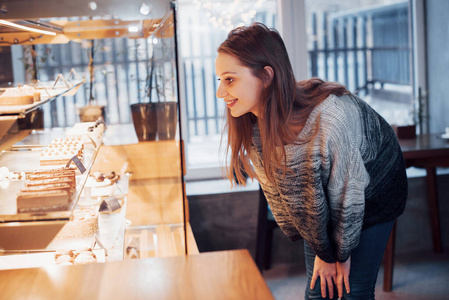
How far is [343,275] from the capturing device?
6.06 ft

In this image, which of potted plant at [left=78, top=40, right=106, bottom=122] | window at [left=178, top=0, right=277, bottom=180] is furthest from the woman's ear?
→ window at [left=178, top=0, right=277, bottom=180]

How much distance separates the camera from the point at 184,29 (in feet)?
12.6

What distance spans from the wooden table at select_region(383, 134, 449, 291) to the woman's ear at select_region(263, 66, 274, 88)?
1.88 m

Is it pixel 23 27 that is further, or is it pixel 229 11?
pixel 229 11

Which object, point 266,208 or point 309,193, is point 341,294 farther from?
point 266,208

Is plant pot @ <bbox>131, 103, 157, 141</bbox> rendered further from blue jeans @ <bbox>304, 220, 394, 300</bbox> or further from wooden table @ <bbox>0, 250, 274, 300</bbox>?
blue jeans @ <bbox>304, 220, 394, 300</bbox>

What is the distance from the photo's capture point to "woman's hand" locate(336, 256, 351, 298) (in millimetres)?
1834

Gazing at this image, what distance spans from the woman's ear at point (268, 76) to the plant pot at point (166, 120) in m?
0.38

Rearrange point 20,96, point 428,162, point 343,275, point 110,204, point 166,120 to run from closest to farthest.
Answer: point 20,96 → point 343,275 → point 110,204 → point 166,120 → point 428,162

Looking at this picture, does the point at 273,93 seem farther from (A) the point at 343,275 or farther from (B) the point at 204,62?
(B) the point at 204,62

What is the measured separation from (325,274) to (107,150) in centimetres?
95

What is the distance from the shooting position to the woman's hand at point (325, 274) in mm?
1861

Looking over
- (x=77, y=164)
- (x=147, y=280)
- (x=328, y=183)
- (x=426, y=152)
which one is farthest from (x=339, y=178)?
(x=426, y=152)

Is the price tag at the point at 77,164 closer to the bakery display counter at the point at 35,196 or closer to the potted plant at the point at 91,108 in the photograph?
the bakery display counter at the point at 35,196
